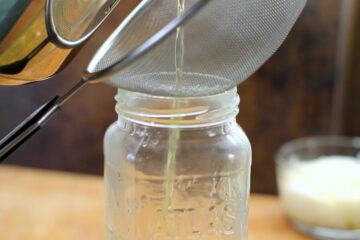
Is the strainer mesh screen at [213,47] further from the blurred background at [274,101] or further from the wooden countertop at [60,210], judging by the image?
the blurred background at [274,101]

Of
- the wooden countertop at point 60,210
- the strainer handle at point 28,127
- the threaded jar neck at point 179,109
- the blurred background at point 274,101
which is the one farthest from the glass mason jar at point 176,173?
the blurred background at point 274,101

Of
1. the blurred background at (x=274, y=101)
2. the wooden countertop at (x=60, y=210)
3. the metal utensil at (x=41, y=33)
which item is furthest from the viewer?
the blurred background at (x=274, y=101)

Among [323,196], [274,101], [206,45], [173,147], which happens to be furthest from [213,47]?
[274,101]

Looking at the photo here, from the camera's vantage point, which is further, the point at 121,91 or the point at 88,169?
the point at 88,169

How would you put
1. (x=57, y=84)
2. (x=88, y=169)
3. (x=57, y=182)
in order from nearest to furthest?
(x=57, y=182) → (x=57, y=84) → (x=88, y=169)

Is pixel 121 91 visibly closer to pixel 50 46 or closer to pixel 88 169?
pixel 50 46

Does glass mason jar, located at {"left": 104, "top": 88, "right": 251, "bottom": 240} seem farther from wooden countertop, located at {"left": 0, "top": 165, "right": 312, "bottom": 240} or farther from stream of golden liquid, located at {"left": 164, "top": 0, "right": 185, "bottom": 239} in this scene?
wooden countertop, located at {"left": 0, "top": 165, "right": 312, "bottom": 240}

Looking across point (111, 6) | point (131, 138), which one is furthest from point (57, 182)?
point (111, 6)

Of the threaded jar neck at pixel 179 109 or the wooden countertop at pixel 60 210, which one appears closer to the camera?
the threaded jar neck at pixel 179 109

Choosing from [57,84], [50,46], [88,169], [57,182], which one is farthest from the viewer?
[88,169]
